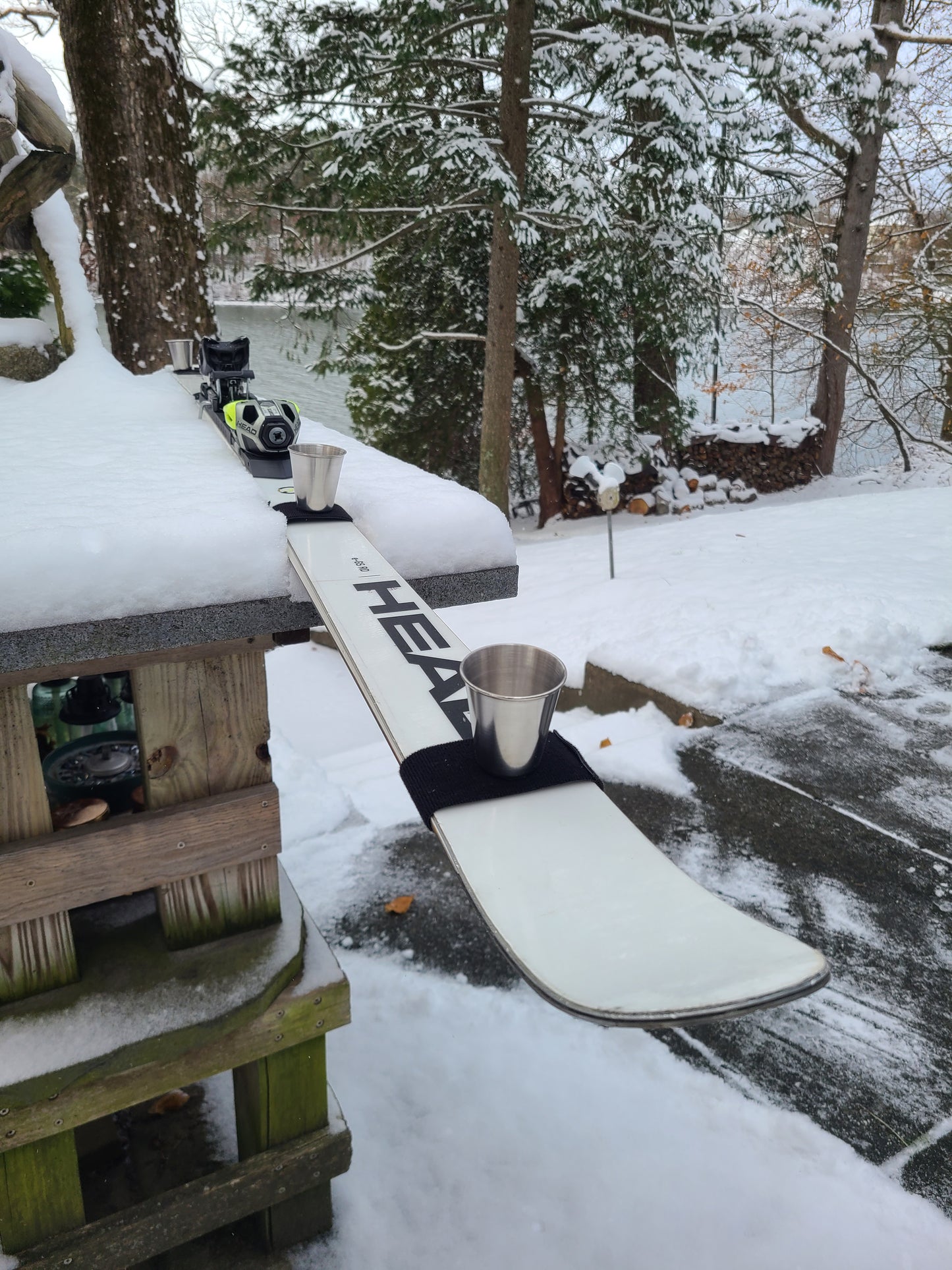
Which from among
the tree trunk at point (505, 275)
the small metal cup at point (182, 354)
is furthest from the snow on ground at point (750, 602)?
the small metal cup at point (182, 354)

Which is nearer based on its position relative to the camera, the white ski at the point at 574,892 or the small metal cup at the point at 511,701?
the white ski at the point at 574,892

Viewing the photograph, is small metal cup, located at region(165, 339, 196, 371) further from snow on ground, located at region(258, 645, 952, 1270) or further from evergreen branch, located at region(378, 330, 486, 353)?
evergreen branch, located at region(378, 330, 486, 353)

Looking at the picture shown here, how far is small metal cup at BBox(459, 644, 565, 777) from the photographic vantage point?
981 millimetres

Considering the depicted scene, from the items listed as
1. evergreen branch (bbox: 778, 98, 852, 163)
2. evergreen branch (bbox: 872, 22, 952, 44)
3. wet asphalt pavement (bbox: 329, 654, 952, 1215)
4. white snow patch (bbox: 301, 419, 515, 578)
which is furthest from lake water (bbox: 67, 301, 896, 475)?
white snow patch (bbox: 301, 419, 515, 578)

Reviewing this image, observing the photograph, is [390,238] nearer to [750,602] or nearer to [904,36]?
[750,602]

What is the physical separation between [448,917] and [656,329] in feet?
24.9

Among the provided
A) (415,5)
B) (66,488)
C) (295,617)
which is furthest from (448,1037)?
(415,5)

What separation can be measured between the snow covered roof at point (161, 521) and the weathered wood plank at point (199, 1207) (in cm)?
117

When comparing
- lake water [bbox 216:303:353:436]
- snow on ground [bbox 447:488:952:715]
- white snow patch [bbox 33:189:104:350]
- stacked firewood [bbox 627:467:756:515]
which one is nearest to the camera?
white snow patch [bbox 33:189:104:350]

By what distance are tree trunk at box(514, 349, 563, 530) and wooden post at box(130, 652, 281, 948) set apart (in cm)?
989

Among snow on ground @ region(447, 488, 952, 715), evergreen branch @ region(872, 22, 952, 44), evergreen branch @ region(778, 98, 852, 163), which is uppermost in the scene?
evergreen branch @ region(872, 22, 952, 44)

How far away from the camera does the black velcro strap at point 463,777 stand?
0.97m

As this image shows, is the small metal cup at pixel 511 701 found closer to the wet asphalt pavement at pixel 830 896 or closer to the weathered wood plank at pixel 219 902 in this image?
the weathered wood plank at pixel 219 902

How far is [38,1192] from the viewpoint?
5.10ft
